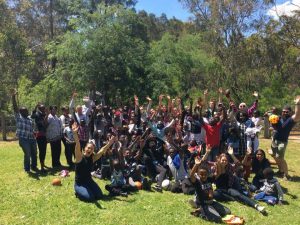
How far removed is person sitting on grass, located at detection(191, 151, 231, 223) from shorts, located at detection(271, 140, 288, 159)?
387 cm

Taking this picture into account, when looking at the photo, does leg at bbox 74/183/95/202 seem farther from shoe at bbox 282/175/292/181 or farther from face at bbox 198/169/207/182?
shoe at bbox 282/175/292/181

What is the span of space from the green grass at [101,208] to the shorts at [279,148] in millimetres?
1103

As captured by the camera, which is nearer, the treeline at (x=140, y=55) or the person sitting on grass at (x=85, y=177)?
the person sitting on grass at (x=85, y=177)

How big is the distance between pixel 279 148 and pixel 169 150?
338 centimetres

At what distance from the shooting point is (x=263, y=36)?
35.9 m

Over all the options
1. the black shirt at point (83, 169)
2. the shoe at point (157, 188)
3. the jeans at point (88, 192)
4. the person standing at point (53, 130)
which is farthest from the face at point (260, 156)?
the person standing at point (53, 130)

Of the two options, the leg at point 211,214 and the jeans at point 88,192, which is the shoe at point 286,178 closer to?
the leg at point 211,214

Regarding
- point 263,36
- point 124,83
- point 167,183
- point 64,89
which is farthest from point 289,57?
point 167,183

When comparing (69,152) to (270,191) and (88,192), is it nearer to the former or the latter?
(88,192)

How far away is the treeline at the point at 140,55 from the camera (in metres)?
24.5

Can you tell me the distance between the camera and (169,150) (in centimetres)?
1134

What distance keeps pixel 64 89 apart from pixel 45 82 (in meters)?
2.71

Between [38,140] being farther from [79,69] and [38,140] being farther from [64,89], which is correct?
[64,89]

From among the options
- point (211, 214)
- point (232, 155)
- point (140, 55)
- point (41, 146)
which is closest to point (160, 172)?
point (232, 155)
